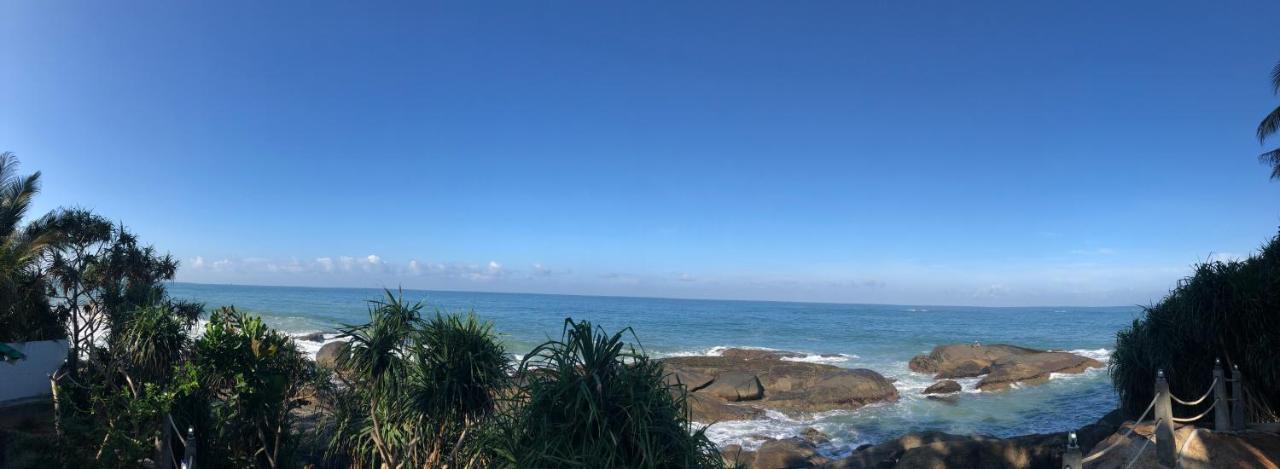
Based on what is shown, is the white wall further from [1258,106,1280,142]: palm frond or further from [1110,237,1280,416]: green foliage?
[1258,106,1280,142]: palm frond

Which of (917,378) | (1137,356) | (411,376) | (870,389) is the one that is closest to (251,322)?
(411,376)

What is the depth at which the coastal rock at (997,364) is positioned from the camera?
3373cm

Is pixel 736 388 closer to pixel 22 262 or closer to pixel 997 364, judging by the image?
pixel 997 364

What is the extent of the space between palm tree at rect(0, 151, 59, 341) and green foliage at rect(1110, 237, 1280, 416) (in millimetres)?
26575

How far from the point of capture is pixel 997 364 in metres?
36.2

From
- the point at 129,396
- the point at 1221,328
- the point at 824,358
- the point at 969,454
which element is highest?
the point at 1221,328

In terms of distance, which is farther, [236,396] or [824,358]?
[824,358]

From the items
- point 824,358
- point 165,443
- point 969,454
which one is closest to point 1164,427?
point 969,454

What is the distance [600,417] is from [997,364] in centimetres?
3710

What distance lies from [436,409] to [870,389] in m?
24.0

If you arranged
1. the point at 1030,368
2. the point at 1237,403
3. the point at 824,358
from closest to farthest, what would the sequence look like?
the point at 1237,403 < the point at 1030,368 < the point at 824,358

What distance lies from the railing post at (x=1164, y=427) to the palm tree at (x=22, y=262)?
73.5 ft

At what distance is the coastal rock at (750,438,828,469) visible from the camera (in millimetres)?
17719

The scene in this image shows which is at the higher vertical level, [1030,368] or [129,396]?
[129,396]
